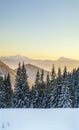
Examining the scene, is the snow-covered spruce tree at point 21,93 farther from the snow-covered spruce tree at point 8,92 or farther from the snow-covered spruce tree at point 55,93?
the snow-covered spruce tree at point 55,93

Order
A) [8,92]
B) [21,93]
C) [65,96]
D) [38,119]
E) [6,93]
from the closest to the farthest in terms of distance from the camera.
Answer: [38,119], [65,96], [21,93], [6,93], [8,92]

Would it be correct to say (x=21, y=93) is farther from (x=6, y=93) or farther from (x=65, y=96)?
(x=65, y=96)

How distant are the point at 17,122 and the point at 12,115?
50 centimetres

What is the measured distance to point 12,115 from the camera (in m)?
10.3

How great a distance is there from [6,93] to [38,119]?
38.7 metres

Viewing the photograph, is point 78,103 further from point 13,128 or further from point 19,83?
point 13,128

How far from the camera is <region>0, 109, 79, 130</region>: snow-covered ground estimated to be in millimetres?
9797

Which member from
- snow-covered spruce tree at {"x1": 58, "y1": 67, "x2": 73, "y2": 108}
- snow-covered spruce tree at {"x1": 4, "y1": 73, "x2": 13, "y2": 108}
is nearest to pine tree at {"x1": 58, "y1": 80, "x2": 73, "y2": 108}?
snow-covered spruce tree at {"x1": 58, "y1": 67, "x2": 73, "y2": 108}

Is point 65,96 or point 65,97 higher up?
point 65,96

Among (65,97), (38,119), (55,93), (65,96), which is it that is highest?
(38,119)

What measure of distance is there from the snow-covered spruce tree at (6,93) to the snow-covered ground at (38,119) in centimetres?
3580

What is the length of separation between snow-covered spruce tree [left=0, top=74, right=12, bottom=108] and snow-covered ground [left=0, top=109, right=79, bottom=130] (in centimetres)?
3580

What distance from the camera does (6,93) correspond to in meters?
48.6

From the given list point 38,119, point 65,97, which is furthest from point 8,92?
point 38,119
